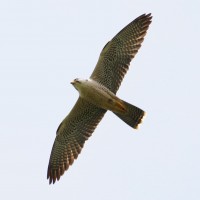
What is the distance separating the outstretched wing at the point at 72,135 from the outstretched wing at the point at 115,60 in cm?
89

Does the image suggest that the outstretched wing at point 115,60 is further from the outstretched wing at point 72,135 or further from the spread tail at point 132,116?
the outstretched wing at point 72,135

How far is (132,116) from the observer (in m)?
14.0

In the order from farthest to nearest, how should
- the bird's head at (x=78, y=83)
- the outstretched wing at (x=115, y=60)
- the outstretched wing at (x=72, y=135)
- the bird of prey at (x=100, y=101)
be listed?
the outstretched wing at (x=72, y=135) → the outstretched wing at (x=115, y=60) → the bird of prey at (x=100, y=101) → the bird's head at (x=78, y=83)

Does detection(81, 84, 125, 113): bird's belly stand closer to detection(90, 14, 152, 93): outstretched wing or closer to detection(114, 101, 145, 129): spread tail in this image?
detection(114, 101, 145, 129): spread tail

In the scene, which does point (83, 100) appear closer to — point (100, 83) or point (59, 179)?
point (100, 83)

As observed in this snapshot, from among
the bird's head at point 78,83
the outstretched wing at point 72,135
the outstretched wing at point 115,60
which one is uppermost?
the outstretched wing at point 115,60

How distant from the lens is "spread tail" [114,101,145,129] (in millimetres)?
13844

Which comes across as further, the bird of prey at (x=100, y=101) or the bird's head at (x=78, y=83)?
the bird of prey at (x=100, y=101)

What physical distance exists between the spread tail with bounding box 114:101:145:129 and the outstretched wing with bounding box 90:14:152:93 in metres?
0.67

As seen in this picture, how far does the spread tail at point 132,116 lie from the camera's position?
1384 centimetres

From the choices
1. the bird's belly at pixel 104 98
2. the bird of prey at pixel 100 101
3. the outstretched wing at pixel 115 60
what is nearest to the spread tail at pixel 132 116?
the bird of prey at pixel 100 101

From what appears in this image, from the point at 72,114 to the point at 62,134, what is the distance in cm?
71

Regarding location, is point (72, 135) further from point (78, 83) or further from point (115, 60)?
point (115, 60)

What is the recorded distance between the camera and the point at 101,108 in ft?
46.8
